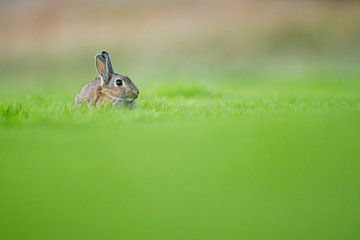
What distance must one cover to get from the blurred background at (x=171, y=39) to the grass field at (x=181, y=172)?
1843 millimetres

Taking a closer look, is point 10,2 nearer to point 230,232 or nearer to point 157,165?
point 157,165

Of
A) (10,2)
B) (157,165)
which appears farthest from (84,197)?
(10,2)

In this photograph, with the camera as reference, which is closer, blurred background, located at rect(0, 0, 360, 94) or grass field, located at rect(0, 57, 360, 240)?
grass field, located at rect(0, 57, 360, 240)

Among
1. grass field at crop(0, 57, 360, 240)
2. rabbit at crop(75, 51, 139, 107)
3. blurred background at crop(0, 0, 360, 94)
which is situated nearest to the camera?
grass field at crop(0, 57, 360, 240)

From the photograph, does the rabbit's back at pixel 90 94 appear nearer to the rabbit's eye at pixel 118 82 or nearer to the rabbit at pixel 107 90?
the rabbit at pixel 107 90

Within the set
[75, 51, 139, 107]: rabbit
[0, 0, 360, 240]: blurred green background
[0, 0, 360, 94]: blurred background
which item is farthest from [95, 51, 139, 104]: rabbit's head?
[0, 0, 360, 94]: blurred background

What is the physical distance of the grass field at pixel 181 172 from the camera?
9.53ft

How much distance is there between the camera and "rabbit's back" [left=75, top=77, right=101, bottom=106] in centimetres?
416

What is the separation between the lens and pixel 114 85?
13.6ft

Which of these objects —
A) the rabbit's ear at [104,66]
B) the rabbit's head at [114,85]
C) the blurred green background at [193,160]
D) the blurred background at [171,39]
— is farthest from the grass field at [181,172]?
the blurred background at [171,39]

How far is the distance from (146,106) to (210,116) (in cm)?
52

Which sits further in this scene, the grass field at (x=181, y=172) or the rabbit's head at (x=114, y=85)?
the rabbit's head at (x=114, y=85)

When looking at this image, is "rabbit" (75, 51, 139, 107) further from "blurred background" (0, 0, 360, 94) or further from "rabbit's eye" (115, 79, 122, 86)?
"blurred background" (0, 0, 360, 94)

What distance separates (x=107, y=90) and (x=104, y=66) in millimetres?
148
